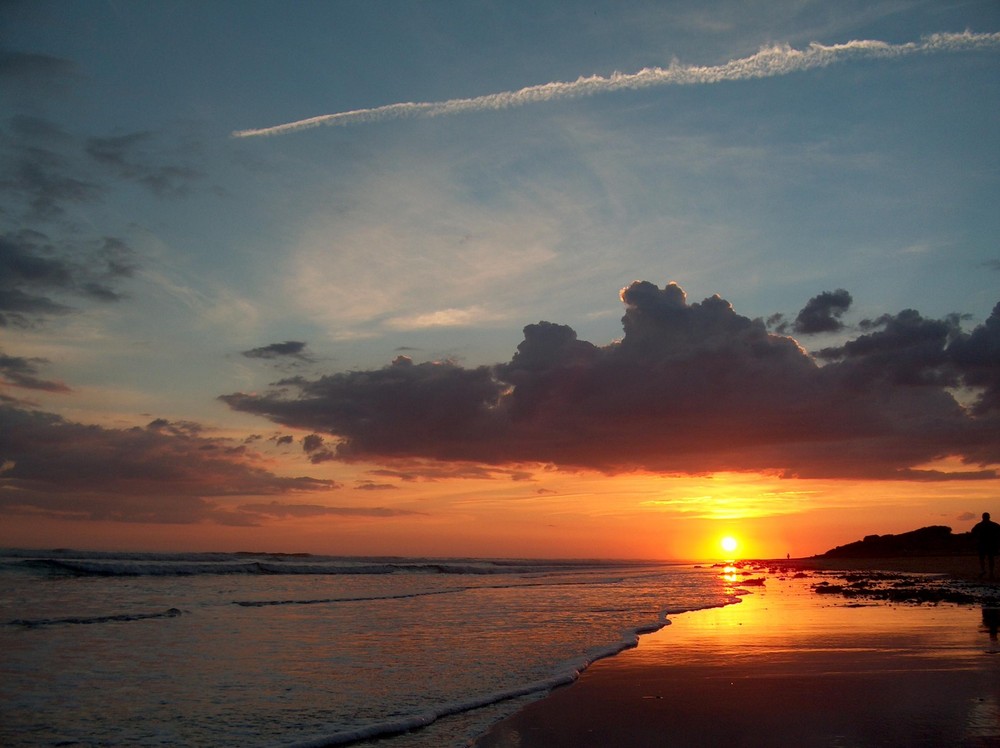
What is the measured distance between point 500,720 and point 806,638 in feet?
30.0

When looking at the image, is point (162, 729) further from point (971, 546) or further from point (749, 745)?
point (971, 546)

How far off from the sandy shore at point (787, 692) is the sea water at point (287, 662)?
88 cm

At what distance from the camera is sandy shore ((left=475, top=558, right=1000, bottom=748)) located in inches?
321

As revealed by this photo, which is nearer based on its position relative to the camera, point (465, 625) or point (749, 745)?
point (749, 745)

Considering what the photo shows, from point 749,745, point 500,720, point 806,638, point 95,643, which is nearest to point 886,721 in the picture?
point 749,745

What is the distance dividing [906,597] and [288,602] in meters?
21.6

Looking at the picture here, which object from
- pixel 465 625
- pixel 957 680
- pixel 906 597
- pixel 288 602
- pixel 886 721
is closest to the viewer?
pixel 886 721

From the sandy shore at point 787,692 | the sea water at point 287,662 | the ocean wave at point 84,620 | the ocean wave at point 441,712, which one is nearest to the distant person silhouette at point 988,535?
the sea water at point 287,662

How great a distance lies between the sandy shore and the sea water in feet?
2.89

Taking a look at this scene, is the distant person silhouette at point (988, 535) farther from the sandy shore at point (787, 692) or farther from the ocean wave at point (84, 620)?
the ocean wave at point (84, 620)

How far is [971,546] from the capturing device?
76.6 metres

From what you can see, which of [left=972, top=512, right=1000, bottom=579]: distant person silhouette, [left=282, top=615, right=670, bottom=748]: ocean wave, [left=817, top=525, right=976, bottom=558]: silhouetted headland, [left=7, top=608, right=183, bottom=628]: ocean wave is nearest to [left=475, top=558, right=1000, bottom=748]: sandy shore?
[left=282, top=615, right=670, bottom=748]: ocean wave

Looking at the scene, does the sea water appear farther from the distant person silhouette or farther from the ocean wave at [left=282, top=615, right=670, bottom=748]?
the distant person silhouette

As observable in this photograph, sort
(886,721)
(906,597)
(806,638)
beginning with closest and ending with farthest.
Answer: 1. (886,721)
2. (806,638)
3. (906,597)
